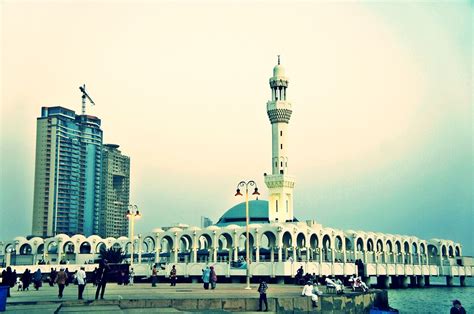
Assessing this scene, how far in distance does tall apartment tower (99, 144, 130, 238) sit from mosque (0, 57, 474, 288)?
7462 cm

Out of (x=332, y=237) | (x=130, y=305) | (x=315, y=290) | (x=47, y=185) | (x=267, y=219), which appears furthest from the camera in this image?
(x=47, y=185)

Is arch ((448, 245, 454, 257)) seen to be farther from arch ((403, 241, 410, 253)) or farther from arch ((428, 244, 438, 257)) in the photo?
arch ((403, 241, 410, 253))

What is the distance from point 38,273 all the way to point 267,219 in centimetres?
6275

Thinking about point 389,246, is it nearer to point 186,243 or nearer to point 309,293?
point 186,243

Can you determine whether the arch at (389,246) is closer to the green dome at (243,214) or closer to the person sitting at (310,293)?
the green dome at (243,214)

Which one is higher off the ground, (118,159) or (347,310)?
(118,159)

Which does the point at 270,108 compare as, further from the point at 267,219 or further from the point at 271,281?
the point at 271,281

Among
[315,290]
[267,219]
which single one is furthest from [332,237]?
[315,290]

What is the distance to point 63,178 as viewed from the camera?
Answer: 151 meters

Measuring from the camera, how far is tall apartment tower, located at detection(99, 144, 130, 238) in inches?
7210

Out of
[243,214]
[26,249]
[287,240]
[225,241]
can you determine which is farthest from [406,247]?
[26,249]

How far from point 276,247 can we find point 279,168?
53.2 ft

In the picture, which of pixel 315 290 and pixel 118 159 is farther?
pixel 118 159

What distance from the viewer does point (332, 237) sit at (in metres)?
80.4
